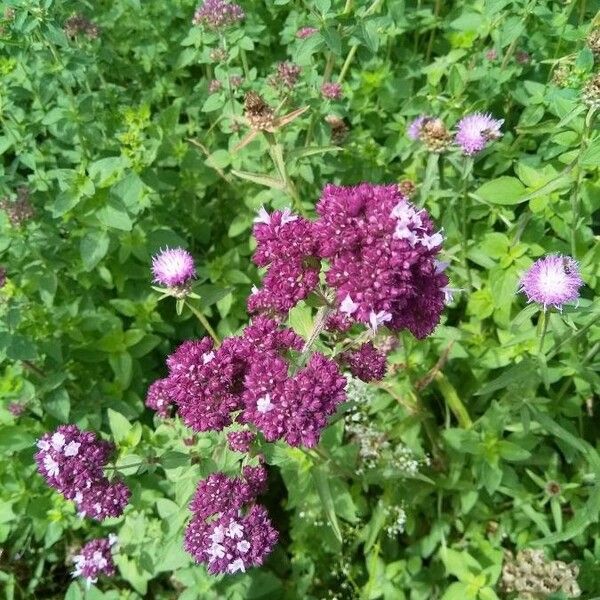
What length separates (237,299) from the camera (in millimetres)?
3625

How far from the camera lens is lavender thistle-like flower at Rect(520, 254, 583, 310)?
84.5 inches

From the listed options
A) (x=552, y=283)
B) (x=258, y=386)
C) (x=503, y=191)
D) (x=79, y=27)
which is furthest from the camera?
(x=79, y=27)

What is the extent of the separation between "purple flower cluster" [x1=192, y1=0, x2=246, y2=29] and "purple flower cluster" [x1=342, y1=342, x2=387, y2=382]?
185 cm

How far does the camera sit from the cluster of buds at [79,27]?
3.45 meters

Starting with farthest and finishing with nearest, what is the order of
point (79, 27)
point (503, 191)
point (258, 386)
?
point (79, 27), point (503, 191), point (258, 386)

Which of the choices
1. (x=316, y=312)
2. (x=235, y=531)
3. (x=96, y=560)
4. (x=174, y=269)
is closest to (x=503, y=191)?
(x=316, y=312)

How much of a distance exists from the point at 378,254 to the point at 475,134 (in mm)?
1245

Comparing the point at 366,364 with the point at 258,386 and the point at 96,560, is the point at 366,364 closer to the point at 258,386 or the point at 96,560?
the point at 258,386

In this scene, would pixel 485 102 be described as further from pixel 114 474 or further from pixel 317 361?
pixel 114 474

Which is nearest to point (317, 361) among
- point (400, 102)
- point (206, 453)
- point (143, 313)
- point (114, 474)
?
point (206, 453)

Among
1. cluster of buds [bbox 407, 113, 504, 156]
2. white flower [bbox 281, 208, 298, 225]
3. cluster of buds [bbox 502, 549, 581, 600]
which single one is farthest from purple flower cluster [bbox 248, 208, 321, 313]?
cluster of buds [bbox 502, 549, 581, 600]

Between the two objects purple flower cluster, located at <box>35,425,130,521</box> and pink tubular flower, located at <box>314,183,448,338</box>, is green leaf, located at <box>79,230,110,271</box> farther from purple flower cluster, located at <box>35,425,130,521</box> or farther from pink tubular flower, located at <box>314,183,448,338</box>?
pink tubular flower, located at <box>314,183,448,338</box>

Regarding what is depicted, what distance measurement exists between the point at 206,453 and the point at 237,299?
1.29 m

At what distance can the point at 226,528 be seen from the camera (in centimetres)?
213
